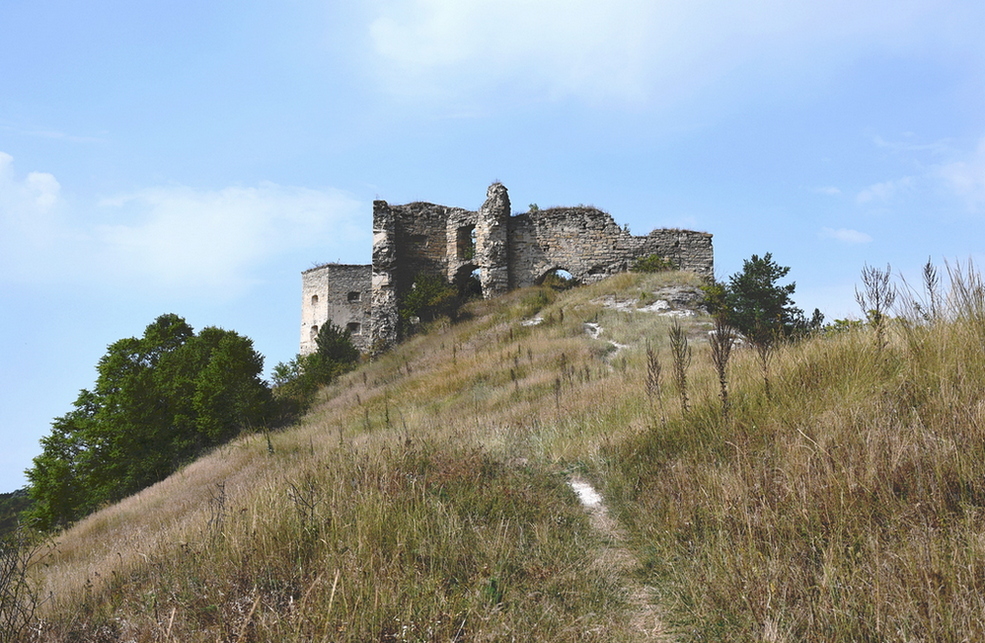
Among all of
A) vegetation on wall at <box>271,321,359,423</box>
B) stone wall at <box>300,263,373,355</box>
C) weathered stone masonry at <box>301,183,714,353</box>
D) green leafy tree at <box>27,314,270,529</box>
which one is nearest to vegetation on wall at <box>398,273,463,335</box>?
weathered stone masonry at <box>301,183,714,353</box>

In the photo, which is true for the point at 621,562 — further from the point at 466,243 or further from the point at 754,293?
the point at 466,243

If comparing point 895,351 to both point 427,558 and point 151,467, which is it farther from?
point 151,467

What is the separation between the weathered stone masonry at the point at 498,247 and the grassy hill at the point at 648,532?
63.8 feet

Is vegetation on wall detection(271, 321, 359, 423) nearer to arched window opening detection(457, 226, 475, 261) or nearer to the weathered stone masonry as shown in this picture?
the weathered stone masonry

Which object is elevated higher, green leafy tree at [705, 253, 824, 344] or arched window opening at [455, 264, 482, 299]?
arched window opening at [455, 264, 482, 299]

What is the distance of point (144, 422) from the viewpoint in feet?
63.6

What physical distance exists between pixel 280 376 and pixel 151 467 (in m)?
11.5

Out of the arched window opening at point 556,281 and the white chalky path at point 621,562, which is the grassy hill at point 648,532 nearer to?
the white chalky path at point 621,562

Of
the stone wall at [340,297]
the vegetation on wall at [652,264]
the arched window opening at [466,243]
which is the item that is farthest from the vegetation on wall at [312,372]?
the vegetation on wall at [652,264]

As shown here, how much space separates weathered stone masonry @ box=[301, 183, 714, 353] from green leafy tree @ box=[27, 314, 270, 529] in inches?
262

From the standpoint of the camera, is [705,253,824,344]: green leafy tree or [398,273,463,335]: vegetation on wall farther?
[398,273,463,335]: vegetation on wall

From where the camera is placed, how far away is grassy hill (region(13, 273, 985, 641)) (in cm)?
263

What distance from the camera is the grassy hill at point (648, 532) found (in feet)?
8.63

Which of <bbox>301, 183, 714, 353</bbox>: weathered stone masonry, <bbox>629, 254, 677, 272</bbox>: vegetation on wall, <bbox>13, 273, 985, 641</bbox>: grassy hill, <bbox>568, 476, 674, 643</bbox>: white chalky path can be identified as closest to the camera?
<bbox>13, 273, 985, 641</bbox>: grassy hill
